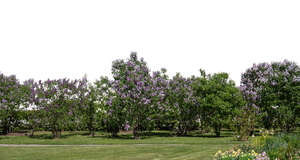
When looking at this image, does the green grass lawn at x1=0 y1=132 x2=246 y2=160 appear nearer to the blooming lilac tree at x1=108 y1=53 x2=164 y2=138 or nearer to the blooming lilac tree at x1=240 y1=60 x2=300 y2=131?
the blooming lilac tree at x1=108 y1=53 x2=164 y2=138

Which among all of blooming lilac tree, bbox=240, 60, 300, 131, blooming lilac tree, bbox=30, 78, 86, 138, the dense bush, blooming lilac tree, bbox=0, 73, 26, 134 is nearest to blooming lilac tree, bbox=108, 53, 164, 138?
blooming lilac tree, bbox=30, 78, 86, 138

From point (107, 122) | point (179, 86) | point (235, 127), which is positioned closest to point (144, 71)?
point (179, 86)

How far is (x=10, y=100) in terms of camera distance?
3152 centimetres

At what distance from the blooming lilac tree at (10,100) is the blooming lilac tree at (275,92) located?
2413 centimetres

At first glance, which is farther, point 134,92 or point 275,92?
point 275,92

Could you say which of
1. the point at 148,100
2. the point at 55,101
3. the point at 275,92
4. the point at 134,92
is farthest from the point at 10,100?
the point at 275,92

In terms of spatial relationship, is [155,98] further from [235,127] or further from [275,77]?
[275,77]

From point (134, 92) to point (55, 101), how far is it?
23.5 ft

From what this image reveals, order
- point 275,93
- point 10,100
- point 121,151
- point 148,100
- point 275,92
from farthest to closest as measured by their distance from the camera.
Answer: point 275,92 → point 275,93 → point 10,100 → point 148,100 → point 121,151

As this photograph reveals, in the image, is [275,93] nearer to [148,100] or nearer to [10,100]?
[148,100]

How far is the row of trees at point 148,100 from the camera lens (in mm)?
26672

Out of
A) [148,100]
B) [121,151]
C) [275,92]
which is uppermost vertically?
[275,92]

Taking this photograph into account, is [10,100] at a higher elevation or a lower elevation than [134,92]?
lower

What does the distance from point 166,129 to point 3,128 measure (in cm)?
2050
